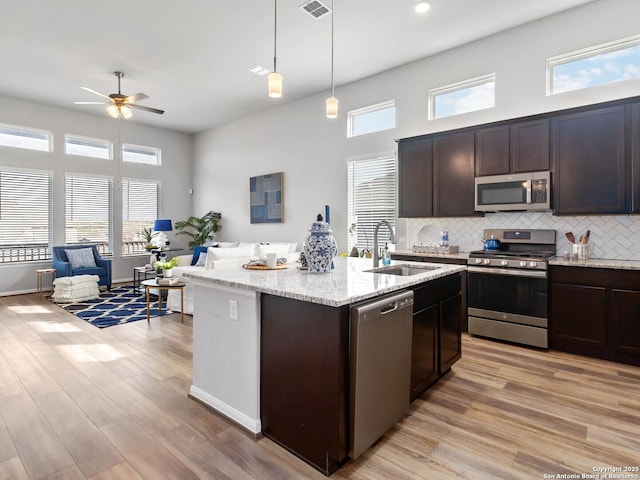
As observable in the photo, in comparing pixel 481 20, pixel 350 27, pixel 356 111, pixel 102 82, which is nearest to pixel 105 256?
pixel 102 82

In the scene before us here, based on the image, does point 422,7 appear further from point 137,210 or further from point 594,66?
point 137,210

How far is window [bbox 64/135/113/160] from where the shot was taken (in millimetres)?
7148

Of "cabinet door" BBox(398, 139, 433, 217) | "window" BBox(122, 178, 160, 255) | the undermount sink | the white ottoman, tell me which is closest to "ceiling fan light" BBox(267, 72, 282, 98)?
the undermount sink

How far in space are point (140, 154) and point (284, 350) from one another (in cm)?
783

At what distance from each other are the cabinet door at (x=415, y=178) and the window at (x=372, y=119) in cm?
80

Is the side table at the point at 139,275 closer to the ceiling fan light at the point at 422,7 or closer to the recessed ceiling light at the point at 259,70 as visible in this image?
the recessed ceiling light at the point at 259,70

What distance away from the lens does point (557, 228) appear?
13.1ft

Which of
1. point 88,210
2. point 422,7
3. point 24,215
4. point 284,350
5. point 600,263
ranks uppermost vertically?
point 422,7

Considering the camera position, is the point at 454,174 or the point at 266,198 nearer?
the point at 454,174

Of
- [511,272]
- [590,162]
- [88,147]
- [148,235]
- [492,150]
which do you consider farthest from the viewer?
[148,235]

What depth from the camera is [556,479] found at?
1795 mm

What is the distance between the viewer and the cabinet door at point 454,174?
427 centimetres

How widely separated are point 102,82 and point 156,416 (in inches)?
221

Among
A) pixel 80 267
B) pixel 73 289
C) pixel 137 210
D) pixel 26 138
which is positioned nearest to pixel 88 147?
pixel 26 138
